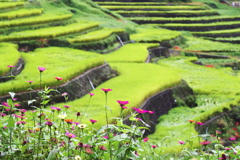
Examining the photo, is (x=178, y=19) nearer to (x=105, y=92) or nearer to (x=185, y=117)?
(x=185, y=117)

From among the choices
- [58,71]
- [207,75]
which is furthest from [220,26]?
[58,71]

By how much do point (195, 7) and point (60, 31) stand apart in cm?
2156

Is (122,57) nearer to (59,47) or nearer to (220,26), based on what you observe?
(59,47)

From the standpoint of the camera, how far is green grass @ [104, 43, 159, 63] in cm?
1456

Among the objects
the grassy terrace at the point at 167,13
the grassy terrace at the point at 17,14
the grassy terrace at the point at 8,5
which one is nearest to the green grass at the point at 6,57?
the grassy terrace at the point at 17,14

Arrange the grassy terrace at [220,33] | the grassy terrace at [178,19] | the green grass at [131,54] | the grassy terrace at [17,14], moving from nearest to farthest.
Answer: the green grass at [131,54]
the grassy terrace at [17,14]
the grassy terrace at [220,33]
the grassy terrace at [178,19]

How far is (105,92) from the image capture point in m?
3.08

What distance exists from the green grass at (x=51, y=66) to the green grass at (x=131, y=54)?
222cm

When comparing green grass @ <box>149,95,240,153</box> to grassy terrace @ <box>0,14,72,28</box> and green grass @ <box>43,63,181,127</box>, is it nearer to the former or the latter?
green grass @ <box>43,63,181,127</box>

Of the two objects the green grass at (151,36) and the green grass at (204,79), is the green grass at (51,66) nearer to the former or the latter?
the green grass at (204,79)

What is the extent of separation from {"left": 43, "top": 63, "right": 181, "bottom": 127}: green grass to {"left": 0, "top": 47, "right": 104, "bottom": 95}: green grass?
0.65 meters

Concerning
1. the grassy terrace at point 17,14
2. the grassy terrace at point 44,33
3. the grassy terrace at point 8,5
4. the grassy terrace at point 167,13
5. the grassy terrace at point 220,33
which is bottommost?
the grassy terrace at point 220,33

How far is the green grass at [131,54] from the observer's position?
14562mm

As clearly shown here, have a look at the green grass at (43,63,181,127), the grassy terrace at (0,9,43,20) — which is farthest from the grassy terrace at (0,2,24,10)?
the green grass at (43,63,181,127)
